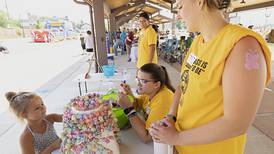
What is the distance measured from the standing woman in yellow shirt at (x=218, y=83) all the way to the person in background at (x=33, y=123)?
127cm

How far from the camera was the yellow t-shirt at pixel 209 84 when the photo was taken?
561mm

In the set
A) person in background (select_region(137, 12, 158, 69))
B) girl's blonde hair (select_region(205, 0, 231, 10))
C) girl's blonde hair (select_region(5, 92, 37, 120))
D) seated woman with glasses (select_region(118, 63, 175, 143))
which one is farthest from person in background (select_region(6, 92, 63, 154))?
person in background (select_region(137, 12, 158, 69))

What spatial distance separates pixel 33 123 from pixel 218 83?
157 cm

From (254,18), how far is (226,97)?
73.4 feet

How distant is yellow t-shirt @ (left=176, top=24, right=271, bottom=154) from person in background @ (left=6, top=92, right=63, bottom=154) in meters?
1.29

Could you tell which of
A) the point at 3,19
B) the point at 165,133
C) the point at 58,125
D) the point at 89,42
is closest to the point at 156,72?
the point at 165,133

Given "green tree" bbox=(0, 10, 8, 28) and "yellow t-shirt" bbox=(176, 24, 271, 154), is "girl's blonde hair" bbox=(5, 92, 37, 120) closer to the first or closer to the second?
"yellow t-shirt" bbox=(176, 24, 271, 154)

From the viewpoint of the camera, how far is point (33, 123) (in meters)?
1.64

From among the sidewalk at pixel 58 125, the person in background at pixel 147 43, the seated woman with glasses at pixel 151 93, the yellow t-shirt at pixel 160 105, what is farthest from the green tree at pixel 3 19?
the yellow t-shirt at pixel 160 105

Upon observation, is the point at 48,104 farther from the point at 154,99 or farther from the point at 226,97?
the point at 226,97

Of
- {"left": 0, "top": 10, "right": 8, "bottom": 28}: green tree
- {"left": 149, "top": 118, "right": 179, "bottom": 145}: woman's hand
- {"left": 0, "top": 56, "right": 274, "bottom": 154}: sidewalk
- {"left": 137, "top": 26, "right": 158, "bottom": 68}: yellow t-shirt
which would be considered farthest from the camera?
{"left": 0, "top": 10, "right": 8, "bottom": 28}: green tree

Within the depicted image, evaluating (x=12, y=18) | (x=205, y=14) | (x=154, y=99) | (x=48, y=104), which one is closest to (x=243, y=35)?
(x=205, y=14)

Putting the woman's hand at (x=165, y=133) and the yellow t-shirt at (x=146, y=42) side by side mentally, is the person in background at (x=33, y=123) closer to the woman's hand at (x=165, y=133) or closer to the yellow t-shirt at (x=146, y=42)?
the woman's hand at (x=165, y=133)

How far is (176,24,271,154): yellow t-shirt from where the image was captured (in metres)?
0.56
